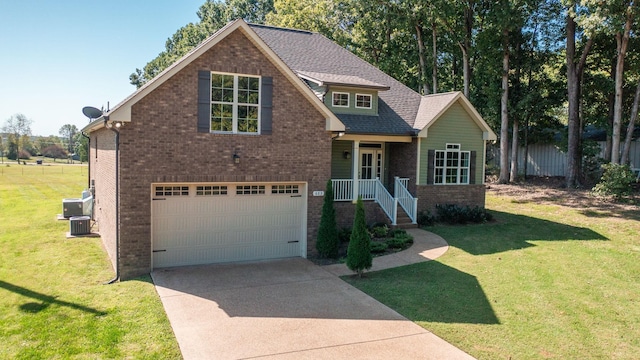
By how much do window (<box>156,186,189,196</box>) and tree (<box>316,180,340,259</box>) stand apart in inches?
149

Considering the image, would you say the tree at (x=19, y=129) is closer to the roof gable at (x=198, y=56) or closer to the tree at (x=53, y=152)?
the tree at (x=53, y=152)

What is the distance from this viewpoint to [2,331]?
7.35m

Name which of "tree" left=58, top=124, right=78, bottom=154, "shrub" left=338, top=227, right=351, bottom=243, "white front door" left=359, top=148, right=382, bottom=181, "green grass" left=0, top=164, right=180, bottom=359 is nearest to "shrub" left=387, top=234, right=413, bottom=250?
"shrub" left=338, top=227, right=351, bottom=243

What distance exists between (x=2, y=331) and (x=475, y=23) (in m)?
31.2

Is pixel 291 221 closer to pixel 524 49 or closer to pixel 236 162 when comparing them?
pixel 236 162

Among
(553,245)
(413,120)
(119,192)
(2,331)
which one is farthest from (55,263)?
(553,245)

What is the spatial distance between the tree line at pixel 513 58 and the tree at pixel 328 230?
53.3 feet

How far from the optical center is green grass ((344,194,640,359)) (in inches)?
283

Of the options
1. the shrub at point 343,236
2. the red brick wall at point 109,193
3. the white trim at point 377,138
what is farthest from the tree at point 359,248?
the red brick wall at point 109,193

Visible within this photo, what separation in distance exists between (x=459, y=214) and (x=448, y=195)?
3.28 ft

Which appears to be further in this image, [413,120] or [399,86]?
[399,86]

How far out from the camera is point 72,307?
8367mm

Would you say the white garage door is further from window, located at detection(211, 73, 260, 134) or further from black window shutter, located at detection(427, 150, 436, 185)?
black window shutter, located at detection(427, 150, 436, 185)

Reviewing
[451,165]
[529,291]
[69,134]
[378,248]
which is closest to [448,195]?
[451,165]
